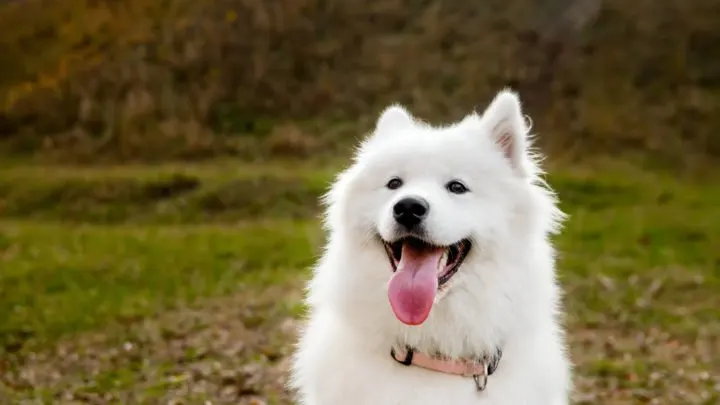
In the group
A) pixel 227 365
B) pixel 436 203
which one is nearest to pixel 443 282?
pixel 436 203

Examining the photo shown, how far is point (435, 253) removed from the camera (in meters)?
3.82

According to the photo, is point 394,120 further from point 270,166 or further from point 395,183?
point 270,166

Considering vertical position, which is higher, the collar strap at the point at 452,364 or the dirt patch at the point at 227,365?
the collar strap at the point at 452,364

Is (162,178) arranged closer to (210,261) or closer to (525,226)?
(210,261)

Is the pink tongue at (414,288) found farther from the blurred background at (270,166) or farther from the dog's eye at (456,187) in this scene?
the blurred background at (270,166)

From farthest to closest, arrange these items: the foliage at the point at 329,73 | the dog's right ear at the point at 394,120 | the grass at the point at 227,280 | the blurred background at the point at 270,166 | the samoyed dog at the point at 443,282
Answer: the foliage at the point at 329,73, the blurred background at the point at 270,166, the grass at the point at 227,280, the dog's right ear at the point at 394,120, the samoyed dog at the point at 443,282

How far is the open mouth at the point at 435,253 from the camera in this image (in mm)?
3807

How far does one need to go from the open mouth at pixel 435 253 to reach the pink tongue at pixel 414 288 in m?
0.02

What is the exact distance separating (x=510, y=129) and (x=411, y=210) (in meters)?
0.77

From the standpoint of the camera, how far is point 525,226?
3.95 m

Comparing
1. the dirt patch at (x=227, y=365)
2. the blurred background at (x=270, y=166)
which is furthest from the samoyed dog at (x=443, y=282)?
the blurred background at (x=270, y=166)

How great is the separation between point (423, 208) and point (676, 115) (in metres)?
21.5

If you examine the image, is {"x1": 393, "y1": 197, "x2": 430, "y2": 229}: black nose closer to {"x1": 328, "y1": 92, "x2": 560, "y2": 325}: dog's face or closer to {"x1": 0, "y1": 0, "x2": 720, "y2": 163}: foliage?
{"x1": 328, "y1": 92, "x2": 560, "y2": 325}: dog's face

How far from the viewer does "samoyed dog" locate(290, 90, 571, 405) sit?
3773 millimetres
